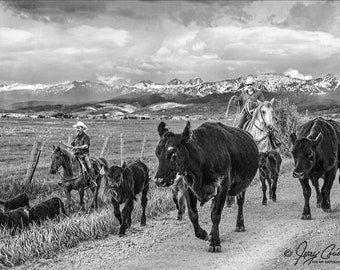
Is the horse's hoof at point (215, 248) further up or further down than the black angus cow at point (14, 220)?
further up

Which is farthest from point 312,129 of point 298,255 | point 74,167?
point 74,167

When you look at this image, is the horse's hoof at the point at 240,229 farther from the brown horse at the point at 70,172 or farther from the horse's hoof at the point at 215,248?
the brown horse at the point at 70,172

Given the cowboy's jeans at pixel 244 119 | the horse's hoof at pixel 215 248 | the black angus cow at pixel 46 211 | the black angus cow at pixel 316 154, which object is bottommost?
the black angus cow at pixel 46 211

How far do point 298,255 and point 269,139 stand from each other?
6401 millimetres

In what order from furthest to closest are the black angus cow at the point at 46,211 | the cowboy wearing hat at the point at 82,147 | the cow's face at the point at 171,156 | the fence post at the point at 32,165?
the fence post at the point at 32,165 → the cowboy wearing hat at the point at 82,147 → the black angus cow at the point at 46,211 → the cow's face at the point at 171,156

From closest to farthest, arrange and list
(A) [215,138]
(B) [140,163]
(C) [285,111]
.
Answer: (A) [215,138]
(B) [140,163]
(C) [285,111]

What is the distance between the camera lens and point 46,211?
12.2 m

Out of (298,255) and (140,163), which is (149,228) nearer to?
(140,163)

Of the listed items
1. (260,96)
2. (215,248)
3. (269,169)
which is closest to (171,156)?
(215,248)

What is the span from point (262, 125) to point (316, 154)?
10.8 feet

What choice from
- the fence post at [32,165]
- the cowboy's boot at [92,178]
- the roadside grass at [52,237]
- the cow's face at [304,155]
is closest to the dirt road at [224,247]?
the roadside grass at [52,237]

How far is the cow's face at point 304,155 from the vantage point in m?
10.1

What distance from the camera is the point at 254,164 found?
9812 millimetres

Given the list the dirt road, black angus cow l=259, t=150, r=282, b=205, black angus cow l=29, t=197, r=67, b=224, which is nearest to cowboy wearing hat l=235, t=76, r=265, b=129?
black angus cow l=259, t=150, r=282, b=205
